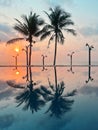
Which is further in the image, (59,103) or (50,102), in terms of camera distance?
(50,102)

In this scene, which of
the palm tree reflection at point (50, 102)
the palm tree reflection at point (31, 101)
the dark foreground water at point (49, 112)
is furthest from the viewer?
the palm tree reflection at point (31, 101)

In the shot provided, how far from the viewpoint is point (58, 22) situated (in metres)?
26.2

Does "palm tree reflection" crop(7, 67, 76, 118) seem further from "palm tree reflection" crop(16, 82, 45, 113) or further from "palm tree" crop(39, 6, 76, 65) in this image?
"palm tree" crop(39, 6, 76, 65)

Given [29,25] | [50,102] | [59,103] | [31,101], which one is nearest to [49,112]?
[59,103]

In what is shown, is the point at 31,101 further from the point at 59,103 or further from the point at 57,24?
the point at 57,24

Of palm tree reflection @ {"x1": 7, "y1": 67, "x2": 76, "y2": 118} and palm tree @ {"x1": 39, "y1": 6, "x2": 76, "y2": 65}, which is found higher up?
palm tree @ {"x1": 39, "y1": 6, "x2": 76, "y2": 65}

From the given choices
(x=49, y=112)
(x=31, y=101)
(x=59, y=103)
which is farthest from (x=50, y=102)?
(x=49, y=112)

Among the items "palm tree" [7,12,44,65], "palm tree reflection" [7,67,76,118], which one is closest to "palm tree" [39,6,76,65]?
"palm tree" [7,12,44,65]

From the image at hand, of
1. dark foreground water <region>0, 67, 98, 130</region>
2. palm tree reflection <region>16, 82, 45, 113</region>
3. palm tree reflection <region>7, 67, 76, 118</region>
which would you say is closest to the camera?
dark foreground water <region>0, 67, 98, 130</region>

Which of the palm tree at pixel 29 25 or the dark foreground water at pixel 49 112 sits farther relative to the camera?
the palm tree at pixel 29 25

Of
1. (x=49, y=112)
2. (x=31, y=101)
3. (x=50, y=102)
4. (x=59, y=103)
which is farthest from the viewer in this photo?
(x=31, y=101)

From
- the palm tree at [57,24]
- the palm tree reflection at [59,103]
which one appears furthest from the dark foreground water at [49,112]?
the palm tree at [57,24]

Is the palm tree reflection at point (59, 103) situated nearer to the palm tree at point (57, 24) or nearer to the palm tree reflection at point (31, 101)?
the palm tree reflection at point (31, 101)

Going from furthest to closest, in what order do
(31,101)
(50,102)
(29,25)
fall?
(29,25)
(31,101)
(50,102)
